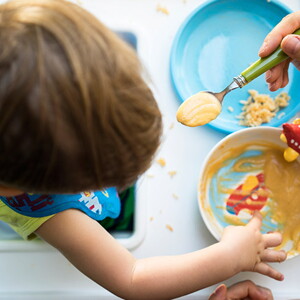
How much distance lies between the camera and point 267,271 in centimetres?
68

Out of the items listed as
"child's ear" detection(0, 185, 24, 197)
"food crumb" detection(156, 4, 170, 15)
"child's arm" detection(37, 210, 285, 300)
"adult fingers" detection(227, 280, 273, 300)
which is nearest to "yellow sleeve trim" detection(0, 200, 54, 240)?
"child's arm" detection(37, 210, 285, 300)

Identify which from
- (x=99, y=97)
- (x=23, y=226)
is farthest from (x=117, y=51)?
(x=23, y=226)

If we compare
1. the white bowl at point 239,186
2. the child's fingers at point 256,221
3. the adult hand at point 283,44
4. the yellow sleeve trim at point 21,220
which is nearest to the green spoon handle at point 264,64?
the adult hand at point 283,44

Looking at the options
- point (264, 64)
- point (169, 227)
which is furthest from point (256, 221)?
point (264, 64)

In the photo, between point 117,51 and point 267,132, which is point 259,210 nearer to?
point 267,132

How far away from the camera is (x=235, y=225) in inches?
29.5

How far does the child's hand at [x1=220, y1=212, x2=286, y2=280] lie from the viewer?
2.16ft

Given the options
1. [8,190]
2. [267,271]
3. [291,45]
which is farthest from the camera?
[267,271]

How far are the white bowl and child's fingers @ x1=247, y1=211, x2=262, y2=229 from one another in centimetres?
3

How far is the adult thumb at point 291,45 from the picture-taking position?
574 millimetres

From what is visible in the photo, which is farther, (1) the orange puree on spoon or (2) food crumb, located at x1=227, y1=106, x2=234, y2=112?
(2) food crumb, located at x1=227, y1=106, x2=234, y2=112

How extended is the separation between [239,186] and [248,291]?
7.3 inches

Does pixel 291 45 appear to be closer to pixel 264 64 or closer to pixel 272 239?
pixel 264 64

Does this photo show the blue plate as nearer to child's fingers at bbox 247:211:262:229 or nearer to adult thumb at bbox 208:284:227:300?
child's fingers at bbox 247:211:262:229
